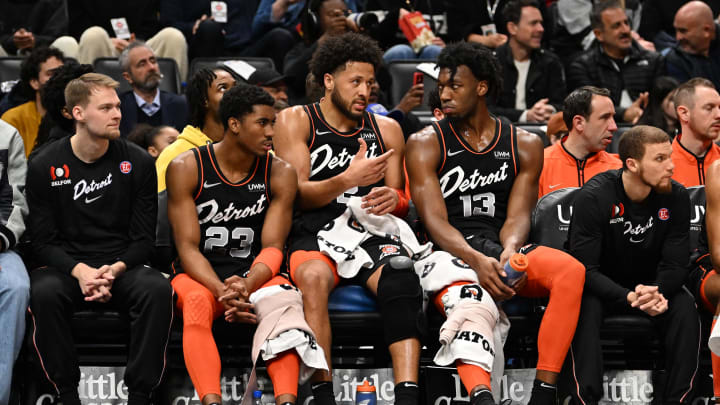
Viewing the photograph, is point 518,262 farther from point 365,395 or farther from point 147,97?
point 147,97

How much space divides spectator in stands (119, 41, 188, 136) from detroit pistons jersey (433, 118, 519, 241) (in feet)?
9.23

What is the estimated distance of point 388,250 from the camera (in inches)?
194

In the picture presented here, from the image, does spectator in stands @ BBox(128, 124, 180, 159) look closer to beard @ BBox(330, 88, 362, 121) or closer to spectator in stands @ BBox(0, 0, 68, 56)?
beard @ BBox(330, 88, 362, 121)

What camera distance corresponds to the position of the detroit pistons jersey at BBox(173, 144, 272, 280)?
493cm

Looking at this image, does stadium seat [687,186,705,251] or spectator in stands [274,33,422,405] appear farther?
stadium seat [687,186,705,251]

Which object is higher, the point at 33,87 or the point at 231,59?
the point at 231,59

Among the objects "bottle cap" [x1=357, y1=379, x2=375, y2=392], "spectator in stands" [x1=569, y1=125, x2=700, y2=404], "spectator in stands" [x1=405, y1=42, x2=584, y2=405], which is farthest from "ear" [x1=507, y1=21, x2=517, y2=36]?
"bottle cap" [x1=357, y1=379, x2=375, y2=392]

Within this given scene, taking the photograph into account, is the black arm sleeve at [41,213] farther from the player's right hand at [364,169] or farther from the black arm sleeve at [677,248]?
the black arm sleeve at [677,248]

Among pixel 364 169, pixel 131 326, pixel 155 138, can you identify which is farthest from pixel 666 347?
pixel 155 138

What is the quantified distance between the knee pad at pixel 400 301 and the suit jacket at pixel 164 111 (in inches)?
128

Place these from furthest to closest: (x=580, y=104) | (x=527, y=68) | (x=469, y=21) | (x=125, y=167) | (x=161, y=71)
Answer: (x=469, y=21), (x=527, y=68), (x=161, y=71), (x=580, y=104), (x=125, y=167)

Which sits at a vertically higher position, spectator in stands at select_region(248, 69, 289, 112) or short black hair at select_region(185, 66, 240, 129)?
spectator in stands at select_region(248, 69, 289, 112)

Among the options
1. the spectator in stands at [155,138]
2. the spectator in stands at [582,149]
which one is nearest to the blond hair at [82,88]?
the spectator in stands at [155,138]

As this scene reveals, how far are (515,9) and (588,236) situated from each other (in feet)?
13.3
